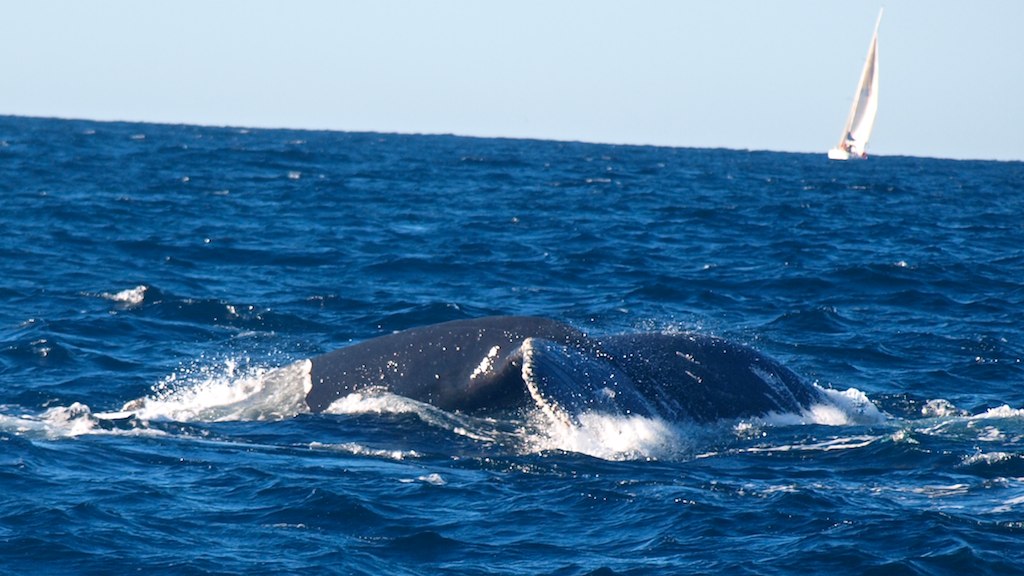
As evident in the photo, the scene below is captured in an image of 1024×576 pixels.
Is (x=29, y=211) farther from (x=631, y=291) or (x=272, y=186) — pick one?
(x=631, y=291)

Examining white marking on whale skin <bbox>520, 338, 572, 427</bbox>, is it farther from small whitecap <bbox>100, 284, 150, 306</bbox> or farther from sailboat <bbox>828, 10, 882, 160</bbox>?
sailboat <bbox>828, 10, 882, 160</bbox>

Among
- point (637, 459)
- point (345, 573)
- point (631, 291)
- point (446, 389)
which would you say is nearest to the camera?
point (345, 573)

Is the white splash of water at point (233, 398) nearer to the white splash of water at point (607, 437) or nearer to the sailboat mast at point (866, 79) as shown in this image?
the white splash of water at point (607, 437)

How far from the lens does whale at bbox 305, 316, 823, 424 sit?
10.2m

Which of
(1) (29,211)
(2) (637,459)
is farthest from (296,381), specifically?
(1) (29,211)

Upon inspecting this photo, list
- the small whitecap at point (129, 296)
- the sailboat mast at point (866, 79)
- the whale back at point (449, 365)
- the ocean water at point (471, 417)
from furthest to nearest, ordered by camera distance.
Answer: the sailboat mast at point (866, 79), the small whitecap at point (129, 296), the whale back at point (449, 365), the ocean water at point (471, 417)

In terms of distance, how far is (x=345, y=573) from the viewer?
25.5 ft

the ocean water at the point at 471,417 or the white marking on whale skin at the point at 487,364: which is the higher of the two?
the white marking on whale skin at the point at 487,364

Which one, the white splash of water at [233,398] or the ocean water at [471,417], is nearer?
the ocean water at [471,417]

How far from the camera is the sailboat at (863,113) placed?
8794cm

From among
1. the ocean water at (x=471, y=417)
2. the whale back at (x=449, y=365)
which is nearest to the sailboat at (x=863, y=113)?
the ocean water at (x=471, y=417)

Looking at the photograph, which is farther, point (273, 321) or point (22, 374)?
point (273, 321)

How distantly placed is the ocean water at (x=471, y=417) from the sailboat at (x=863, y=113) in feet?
182

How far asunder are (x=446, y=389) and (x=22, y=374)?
→ 5310mm
